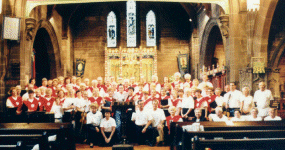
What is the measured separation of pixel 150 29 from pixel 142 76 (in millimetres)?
8410

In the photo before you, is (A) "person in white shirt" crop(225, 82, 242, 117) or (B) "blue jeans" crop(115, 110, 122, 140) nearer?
(B) "blue jeans" crop(115, 110, 122, 140)

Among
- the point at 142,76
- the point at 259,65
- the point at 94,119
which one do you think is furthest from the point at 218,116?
the point at 142,76

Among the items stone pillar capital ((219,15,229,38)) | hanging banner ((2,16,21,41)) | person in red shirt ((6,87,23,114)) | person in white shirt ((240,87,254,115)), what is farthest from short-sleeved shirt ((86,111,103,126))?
stone pillar capital ((219,15,229,38))

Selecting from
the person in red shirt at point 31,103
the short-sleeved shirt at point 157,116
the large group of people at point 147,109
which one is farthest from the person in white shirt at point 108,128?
the person in red shirt at point 31,103

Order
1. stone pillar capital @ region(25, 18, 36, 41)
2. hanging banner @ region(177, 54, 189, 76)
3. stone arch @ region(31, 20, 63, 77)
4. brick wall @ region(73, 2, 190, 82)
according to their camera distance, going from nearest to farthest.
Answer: stone pillar capital @ region(25, 18, 36, 41)
stone arch @ region(31, 20, 63, 77)
hanging banner @ region(177, 54, 189, 76)
brick wall @ region(73, 2, 190, 82)

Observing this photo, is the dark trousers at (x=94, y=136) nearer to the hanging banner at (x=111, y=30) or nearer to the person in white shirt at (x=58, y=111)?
the person in white shirt at (x=58, y=111)

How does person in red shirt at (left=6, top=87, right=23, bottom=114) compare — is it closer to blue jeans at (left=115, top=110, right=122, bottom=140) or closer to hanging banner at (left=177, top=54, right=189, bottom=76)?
blue jeans at (left=115, top=110, right=122, bottom=140)

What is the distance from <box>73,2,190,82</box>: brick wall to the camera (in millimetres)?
17703

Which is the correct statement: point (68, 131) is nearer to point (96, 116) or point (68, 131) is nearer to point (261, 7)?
point (96, 116)

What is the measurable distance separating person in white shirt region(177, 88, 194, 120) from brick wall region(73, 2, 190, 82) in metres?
10.0

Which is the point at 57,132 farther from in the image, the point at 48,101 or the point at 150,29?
the point at 150,29

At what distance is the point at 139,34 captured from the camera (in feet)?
59.0

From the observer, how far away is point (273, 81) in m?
9.53

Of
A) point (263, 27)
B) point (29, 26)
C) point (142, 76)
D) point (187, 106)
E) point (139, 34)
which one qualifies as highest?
point (139, 34)
